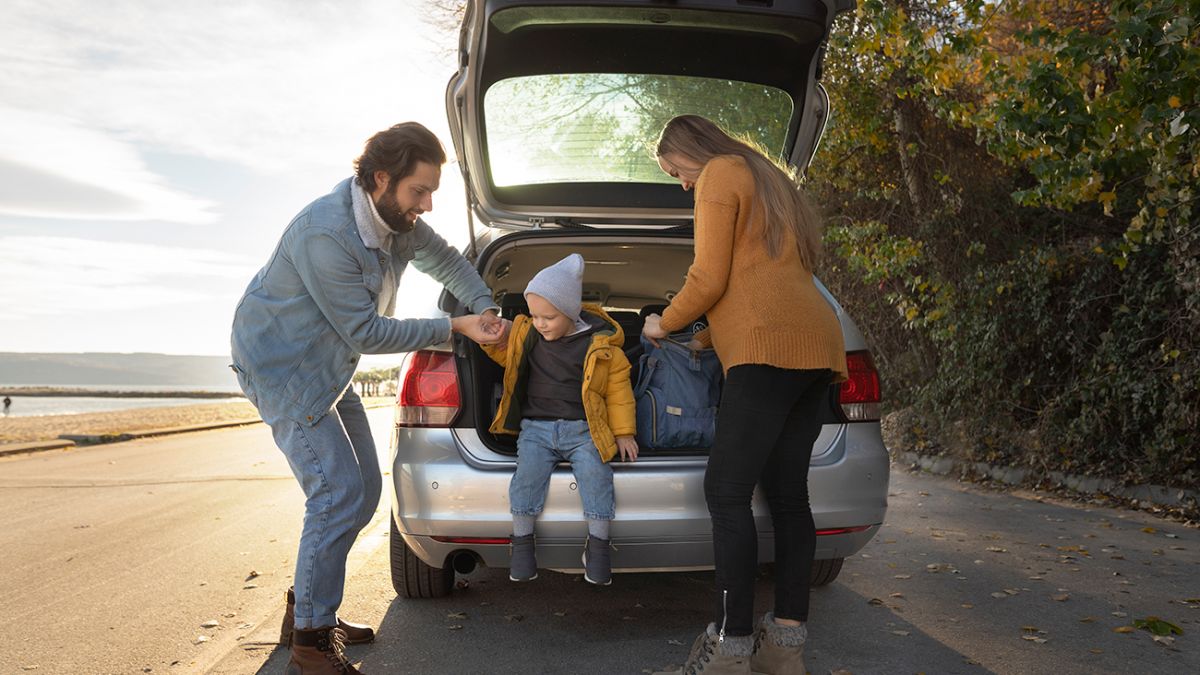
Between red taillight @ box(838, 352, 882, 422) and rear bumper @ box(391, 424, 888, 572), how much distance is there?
21 cm

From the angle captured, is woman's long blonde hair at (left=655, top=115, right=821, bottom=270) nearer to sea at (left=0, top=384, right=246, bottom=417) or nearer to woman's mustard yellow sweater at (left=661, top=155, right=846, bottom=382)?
woman's mustard yellow sweater at (left=661, top=155, right=846, bottom=382)

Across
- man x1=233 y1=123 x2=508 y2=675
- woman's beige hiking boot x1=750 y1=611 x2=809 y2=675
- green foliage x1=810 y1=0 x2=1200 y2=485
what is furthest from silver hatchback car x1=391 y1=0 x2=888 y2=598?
green foliage x1=810 y1=0 x2=1200 y2=485

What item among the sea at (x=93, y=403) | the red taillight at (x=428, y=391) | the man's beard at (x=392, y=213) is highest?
the man's beard at (x=392, y=213)

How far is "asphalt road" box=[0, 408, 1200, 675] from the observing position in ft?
12.0

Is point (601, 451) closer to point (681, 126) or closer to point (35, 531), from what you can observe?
point (681, 126)

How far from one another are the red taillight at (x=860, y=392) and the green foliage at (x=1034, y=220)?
222cm

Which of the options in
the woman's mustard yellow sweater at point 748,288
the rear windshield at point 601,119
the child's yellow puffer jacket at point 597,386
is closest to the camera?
the woman's mustard yellow sweater at point 748,288

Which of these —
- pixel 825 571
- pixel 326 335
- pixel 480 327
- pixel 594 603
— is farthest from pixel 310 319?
pixel 825 571

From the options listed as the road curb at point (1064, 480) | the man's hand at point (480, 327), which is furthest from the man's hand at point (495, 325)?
the road curb at point (1064, 480)

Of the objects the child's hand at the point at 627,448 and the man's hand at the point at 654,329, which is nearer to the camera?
the man's hand at the point at 654,329

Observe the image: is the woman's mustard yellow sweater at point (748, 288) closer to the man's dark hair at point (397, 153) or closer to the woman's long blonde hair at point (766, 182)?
the woman's long blonde hair at point (766, 182)

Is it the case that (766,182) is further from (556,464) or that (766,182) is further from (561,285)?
(556,464)

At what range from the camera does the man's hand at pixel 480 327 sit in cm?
350

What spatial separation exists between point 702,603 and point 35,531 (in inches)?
195
